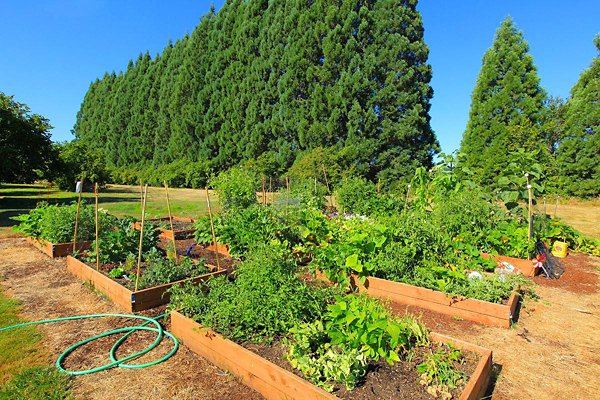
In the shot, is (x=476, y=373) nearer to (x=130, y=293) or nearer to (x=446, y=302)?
(x=446, y=302)

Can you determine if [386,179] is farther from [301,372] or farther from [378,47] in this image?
[301,372]

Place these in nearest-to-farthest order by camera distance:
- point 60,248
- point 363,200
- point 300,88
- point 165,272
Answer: point 165,272 < point 60,248 < point 363,200 < point 300,88

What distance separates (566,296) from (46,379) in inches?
214

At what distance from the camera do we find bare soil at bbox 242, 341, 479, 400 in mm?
2062

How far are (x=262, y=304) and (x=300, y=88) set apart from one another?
17.0 meters

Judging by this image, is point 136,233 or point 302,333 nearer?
point 302,333

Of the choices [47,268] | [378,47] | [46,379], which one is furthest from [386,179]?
[46,379]

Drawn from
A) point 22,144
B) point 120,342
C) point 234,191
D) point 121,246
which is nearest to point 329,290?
point 120,342

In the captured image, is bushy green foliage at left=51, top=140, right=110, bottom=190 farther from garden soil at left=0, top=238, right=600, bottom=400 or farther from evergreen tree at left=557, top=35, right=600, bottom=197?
evergreen tree at left=557, top=35, right=600, bottom=197

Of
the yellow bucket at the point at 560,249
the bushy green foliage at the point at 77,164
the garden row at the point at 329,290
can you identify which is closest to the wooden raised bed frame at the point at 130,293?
the garden row at the point at 329,290

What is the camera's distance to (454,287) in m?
3.73

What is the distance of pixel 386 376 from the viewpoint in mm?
2238

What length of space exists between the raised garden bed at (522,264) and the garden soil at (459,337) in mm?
151

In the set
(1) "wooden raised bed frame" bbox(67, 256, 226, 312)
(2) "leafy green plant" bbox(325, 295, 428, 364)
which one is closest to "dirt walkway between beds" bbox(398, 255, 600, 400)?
(2) "leafy green plant" bbox(325, 295, 428, 364)
